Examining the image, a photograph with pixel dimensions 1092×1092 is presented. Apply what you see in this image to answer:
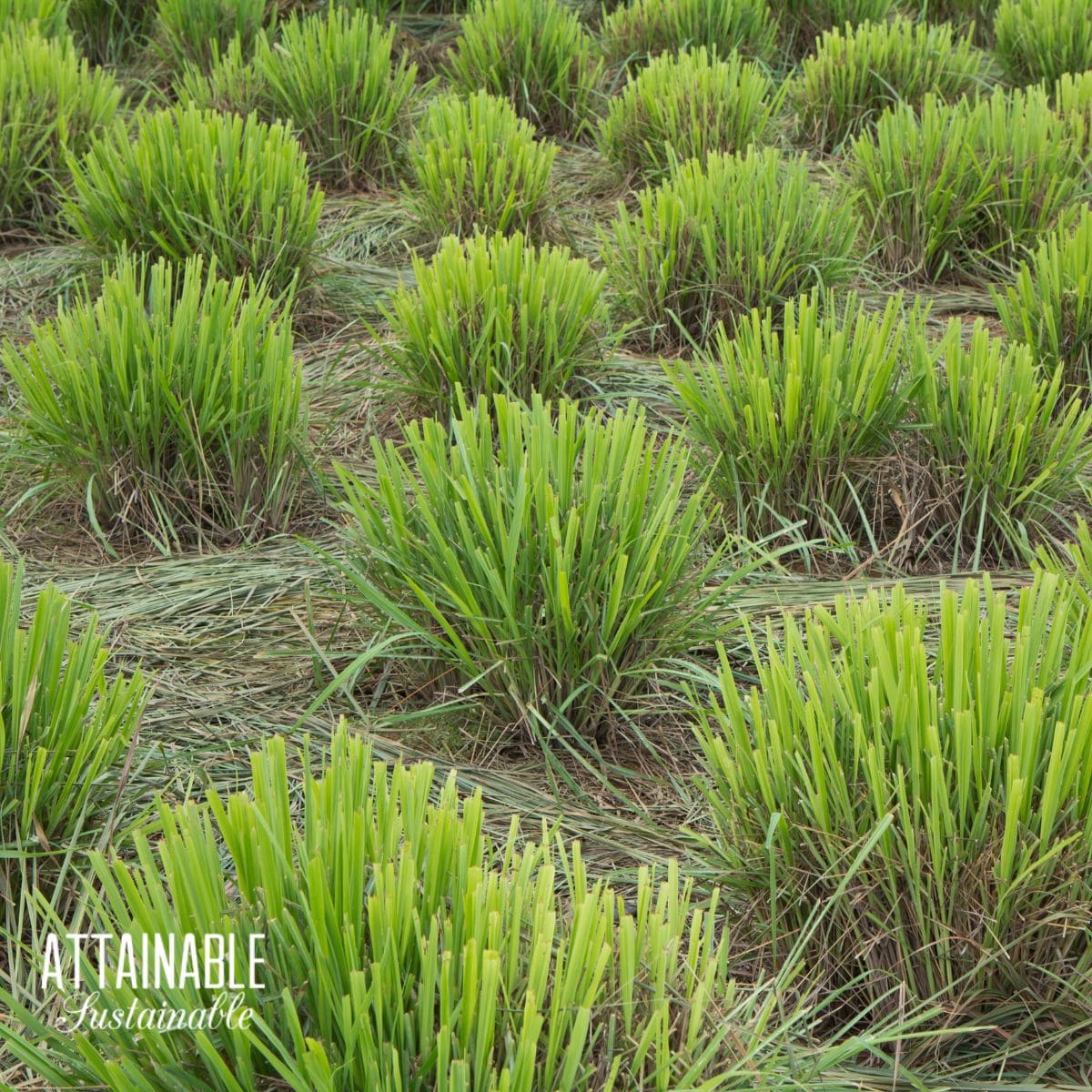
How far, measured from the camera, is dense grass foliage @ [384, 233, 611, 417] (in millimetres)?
2260

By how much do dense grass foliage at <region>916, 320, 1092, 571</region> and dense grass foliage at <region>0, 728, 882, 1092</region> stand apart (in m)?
1.15

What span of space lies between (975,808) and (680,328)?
144 centimetres

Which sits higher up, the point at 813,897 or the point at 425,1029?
the point at 425,1029

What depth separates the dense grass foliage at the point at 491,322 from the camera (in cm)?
226

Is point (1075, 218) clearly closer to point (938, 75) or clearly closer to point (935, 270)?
point (935, 270)

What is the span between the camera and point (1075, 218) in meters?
2.76

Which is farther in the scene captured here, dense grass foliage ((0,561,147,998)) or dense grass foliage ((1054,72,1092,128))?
dense grass foliage ((1054,72,1092,128))

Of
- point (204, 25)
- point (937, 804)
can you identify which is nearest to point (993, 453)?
point (937, 804)

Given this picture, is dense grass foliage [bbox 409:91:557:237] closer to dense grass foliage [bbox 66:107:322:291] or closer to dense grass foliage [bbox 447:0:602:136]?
dense grass foliage [bbox 66:107:322:291]

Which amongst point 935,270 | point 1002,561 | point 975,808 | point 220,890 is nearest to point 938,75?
point 935,270

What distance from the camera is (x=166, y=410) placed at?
6.81 feet

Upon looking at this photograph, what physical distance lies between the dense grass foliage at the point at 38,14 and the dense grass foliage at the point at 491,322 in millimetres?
2118

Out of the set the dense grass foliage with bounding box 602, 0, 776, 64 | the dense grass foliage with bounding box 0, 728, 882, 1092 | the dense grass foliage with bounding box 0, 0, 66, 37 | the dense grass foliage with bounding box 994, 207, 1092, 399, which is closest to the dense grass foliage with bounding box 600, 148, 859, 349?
the dense grass foliage with bounding box 994, 207, 1092, 399

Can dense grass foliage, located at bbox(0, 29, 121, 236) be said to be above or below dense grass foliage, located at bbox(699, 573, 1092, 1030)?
above
